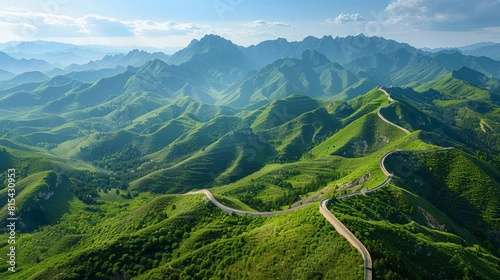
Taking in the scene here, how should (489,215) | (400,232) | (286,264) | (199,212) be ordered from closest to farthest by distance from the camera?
(286,264) → (400,232) → (199,212) → (489,215)

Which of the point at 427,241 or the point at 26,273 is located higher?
the point at 427,241

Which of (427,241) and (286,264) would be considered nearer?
(286,264)

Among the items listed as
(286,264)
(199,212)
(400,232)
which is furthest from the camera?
(199,212)

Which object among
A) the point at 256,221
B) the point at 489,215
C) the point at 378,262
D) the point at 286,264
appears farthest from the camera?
the point at 489,215

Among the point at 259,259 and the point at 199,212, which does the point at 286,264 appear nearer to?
the point at 259,259

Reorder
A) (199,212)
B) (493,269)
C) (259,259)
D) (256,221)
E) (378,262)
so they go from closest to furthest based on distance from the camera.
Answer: (378,262), (259,259), (493,269), (256,221), (199,212)

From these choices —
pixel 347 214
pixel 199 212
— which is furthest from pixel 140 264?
pixel 347 214

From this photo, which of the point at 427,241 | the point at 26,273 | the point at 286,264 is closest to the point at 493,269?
the point at 427,241

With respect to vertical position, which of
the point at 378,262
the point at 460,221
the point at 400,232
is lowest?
the point at 460,221

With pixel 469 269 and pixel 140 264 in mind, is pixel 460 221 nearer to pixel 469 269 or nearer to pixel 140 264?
pixel 469 269
